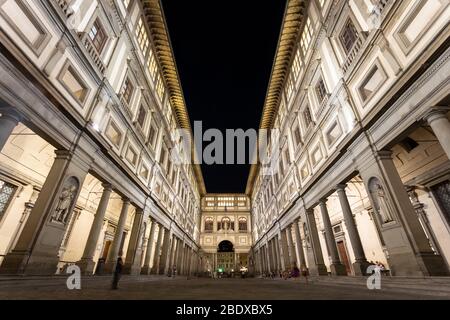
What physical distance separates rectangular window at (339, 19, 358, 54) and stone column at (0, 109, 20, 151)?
533 inches

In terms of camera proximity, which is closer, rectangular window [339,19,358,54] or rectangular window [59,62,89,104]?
rectangular window [59,62,89,104]

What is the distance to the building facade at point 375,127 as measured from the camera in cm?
660

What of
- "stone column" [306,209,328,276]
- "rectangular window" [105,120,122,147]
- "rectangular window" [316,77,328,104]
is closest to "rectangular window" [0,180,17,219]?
"rectangular window" [105,120,122,147]

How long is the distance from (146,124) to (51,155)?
6427mm

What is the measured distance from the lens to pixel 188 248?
33688 mm

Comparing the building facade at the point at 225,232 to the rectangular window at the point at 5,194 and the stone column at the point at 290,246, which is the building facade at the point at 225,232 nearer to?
the stone column at the point at 290,246

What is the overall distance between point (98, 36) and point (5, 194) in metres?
9.13

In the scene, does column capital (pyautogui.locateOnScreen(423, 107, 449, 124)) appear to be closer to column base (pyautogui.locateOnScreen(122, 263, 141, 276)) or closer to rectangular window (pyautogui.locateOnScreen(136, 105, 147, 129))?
rectangular window (pyautogui.locateOnScreen(136, 105, 147, 129))

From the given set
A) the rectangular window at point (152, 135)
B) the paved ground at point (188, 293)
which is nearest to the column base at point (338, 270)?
the paved ground at point (188, 293)

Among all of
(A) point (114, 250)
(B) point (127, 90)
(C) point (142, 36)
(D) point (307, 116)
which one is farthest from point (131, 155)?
(D) point (307, 116)

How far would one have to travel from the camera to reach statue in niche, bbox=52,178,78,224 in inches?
323

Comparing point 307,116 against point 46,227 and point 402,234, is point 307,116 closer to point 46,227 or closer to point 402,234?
point 402,234
